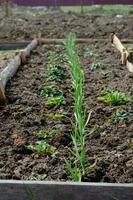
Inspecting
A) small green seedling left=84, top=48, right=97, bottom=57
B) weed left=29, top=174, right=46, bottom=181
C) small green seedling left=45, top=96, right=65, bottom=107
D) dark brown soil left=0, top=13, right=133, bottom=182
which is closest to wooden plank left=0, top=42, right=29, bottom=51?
dark brown soil left=0, top=13, right=133, bottom=182

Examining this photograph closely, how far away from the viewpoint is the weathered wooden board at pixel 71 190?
11.0 feet

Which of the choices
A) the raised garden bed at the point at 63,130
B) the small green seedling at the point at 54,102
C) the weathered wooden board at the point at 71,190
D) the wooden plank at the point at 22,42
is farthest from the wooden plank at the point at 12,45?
the weathered wooden board at the point at 71,190

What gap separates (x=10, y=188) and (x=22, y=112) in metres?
1.97

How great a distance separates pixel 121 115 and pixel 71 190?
1892 mm

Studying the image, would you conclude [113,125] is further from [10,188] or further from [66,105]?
[10,188]

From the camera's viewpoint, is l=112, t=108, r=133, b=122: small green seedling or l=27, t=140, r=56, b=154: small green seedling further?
l=112, t=108, r=133, b=122: small green seedling

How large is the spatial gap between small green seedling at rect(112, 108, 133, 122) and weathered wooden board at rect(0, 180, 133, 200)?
5.71ft

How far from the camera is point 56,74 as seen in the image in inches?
278

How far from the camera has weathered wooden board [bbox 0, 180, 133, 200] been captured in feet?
11.0

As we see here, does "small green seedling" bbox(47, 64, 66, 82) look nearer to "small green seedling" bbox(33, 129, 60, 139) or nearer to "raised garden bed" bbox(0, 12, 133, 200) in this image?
"raised garden bed" bbox(0, 12, 133, 200)

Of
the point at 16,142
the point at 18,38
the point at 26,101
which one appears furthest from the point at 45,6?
the point at 16,142

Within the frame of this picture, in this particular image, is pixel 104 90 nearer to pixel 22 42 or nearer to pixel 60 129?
pixel 60 129

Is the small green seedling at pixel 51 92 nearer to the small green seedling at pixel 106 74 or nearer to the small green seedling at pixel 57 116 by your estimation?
the small green seedling at pixel 57 116

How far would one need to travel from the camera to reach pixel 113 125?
4914mm
